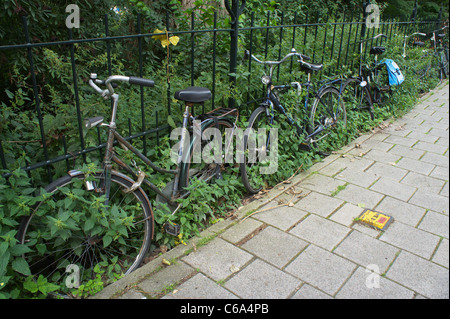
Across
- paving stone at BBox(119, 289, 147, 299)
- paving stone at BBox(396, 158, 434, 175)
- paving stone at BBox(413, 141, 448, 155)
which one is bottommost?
paving stone at BBox(119, 289, 147, 299)

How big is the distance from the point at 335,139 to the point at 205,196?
2.42m

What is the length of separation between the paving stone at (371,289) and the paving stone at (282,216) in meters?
0.73

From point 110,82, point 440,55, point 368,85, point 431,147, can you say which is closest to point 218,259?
point 110,82

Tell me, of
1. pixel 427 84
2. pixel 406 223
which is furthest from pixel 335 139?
pixel 427 84

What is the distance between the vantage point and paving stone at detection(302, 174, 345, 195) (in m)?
3.66

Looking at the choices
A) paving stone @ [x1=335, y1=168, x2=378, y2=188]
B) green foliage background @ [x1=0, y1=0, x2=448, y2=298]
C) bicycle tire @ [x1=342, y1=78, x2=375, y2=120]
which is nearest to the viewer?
green foliage background @ [x1=0, y1=0, x2=448, y2=298]

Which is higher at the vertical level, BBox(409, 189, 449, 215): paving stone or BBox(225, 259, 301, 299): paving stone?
BBox(409, 189, 449, 215): paving stone

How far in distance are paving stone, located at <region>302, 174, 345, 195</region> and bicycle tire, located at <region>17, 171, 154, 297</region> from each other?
5.73 ft

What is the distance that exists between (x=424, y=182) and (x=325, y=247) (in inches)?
67.8

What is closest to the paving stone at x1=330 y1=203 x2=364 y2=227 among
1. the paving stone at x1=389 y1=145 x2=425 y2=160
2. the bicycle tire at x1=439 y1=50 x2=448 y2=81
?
the paving stone at x1=389 y1=145 x2=425 y2=160

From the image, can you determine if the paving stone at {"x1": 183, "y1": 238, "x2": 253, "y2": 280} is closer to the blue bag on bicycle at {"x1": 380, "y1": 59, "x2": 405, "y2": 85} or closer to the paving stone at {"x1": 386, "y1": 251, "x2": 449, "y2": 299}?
the paving stone at {"x1": 386, "y1": 251, "x2": 449, "y2": 299}

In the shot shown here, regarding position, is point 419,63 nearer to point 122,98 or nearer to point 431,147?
point 431,147

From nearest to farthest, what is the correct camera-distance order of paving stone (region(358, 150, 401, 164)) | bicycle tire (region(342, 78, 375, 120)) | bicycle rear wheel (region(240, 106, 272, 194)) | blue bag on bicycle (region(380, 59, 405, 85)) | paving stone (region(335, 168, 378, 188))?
bicycle rear wheel (region(240, 106, 272, 194)), paving stone (region(335, 168, 378, 188)), paving stone (region(358, 150, 401, 164)), bicycle tire (region(342, 78, 375, 120)), blue bag on bicycle (region(380, 59, 405, 85))

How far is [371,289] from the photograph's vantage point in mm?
2348
